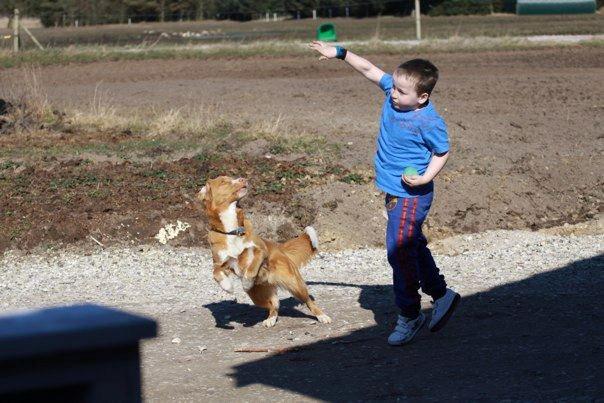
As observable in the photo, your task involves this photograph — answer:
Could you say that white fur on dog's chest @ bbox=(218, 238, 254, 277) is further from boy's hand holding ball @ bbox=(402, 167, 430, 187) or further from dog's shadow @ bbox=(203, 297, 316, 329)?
boy's hand holding ball @ bbox=(402, 167, 430, 187)

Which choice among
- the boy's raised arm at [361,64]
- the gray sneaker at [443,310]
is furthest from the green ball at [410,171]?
the gray sneaker at [443,310]

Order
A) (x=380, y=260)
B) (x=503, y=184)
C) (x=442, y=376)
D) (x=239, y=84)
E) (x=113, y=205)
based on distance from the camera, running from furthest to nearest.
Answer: (x=239, y=84) → (x=503, y=184) → (x=113, y=205) → (x=380, y=260) → (x=442, y=376)

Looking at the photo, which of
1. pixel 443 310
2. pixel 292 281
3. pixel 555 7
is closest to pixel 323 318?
pixel 292 281

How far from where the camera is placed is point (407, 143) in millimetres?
7621

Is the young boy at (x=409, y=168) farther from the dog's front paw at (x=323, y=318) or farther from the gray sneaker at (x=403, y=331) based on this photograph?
the dog's front paw at (x=323, y=318)

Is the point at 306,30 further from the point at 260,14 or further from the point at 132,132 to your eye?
the point at 132,132

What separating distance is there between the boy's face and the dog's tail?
173 centimetres

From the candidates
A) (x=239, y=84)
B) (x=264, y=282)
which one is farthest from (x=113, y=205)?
(x=239, y=84)

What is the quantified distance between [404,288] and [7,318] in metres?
5.35

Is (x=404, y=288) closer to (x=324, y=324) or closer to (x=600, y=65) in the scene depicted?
(x=324, y=324)

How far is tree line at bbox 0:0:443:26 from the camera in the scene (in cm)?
6212

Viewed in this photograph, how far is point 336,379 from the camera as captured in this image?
23.4 ft

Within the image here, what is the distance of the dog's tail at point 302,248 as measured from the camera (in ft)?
28.9

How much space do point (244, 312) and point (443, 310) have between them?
202cm
